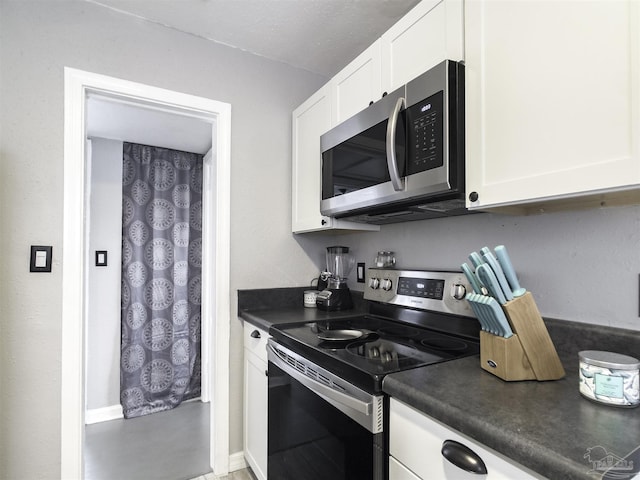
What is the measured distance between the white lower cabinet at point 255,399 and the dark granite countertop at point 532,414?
3.24 ft

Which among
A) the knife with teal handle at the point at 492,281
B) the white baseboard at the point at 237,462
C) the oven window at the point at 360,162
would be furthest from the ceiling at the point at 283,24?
the white baseboard at the point at 237,462

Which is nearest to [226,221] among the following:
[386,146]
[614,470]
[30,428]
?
[386,146]

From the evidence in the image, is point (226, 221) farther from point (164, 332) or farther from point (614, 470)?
point (614, 470)

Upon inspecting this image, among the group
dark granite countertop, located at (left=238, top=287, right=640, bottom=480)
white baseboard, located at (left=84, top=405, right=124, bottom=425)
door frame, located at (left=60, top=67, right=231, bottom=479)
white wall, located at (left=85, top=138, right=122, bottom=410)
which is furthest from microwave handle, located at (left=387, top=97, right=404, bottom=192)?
white baseboard, located at (left=84, top=405, right=124, bottom=425)

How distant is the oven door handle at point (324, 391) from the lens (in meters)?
0.93

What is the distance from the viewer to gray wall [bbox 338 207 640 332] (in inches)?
38.4

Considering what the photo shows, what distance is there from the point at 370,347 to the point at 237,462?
1355 mm

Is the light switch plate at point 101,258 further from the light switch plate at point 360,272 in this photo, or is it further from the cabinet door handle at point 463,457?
the cabinet door handle at point 463,457

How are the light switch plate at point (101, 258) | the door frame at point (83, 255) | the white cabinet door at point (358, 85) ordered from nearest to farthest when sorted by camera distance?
the white cabinet door at point (358, 85)
the door frame at point (83, 255)
the light switch plate at point (101, 258)

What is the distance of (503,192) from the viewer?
975 mm

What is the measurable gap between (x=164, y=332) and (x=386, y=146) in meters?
2.61

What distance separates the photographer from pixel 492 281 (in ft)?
2.92

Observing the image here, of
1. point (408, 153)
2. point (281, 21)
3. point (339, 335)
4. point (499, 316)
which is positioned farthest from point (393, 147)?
point (281, 21)

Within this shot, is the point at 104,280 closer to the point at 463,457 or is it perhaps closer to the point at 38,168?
the point at 38,168
